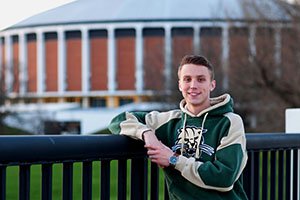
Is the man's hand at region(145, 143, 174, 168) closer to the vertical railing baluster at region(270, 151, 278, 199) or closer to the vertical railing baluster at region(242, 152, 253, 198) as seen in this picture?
the vertical railing baluster at region(242, 152, 253, 198)

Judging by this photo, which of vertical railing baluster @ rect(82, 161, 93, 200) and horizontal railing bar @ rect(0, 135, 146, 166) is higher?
horizontal railing bar @ rect(0, 135, 146, 166)

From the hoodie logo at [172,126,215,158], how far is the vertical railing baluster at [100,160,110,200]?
351 millimetres

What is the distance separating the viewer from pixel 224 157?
11.1 feet

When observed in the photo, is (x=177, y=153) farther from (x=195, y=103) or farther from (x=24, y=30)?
(x=24, y=30)

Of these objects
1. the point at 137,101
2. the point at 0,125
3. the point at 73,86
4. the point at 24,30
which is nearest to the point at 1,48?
the point at 24,30

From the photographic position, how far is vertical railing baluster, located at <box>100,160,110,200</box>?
140 inches

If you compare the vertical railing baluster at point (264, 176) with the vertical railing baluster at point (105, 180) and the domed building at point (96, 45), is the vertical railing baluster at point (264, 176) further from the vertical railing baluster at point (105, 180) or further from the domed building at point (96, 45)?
the domed building at point (96, 45)

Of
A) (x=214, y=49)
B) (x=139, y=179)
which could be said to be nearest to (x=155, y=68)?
(x=214, y=49)

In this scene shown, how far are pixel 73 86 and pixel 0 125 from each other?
1097 inches

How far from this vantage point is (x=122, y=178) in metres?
3.72

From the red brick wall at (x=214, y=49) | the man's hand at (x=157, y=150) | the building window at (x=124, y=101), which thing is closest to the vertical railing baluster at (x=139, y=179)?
the man's hand at (x=157, y=150)

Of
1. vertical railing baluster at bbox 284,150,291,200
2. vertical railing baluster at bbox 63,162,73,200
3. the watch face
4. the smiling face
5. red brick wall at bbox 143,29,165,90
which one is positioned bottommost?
vertical railing baluster at bbox 284,150,291,200

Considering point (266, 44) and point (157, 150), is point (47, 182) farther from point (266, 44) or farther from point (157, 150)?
point (266, 44)

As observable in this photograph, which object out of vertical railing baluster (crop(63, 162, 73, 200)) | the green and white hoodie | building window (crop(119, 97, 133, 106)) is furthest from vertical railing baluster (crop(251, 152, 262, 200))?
building window (crop(119, 97, 133, 106))
